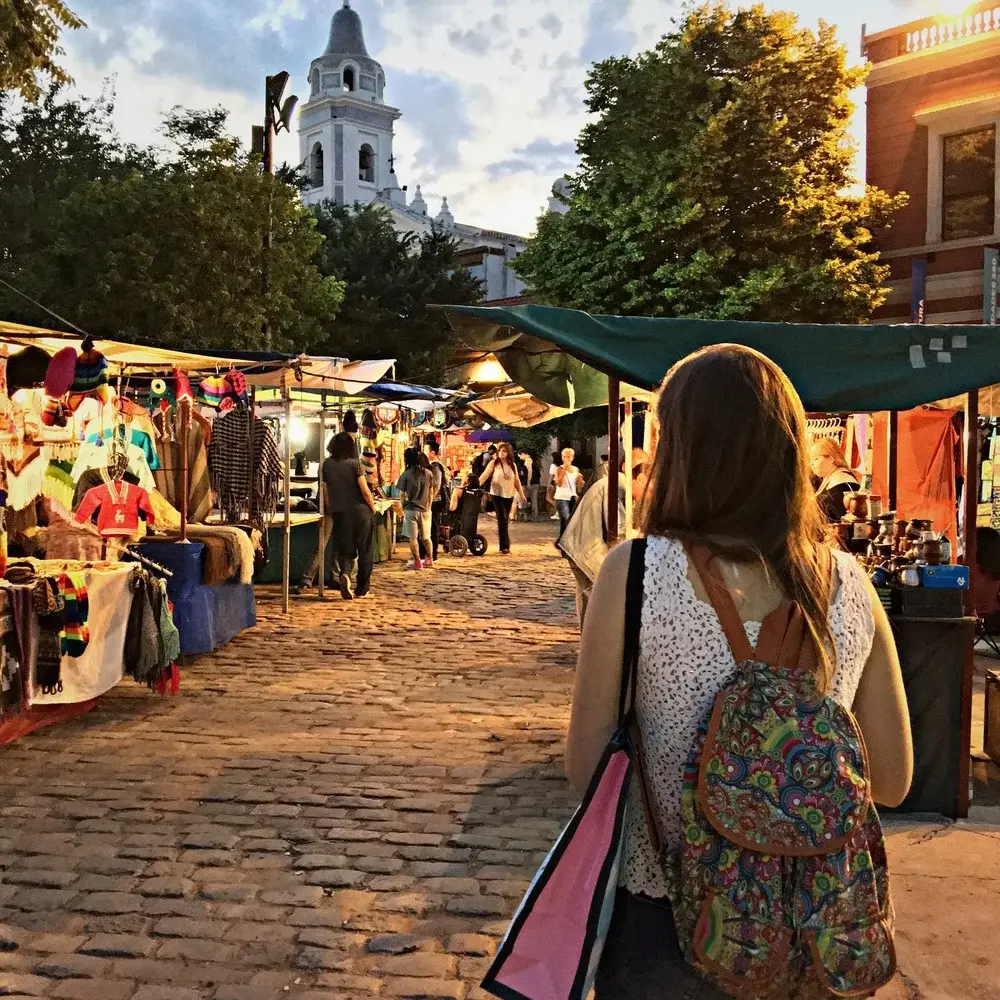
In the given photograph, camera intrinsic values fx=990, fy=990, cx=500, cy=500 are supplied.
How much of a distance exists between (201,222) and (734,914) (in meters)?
23.3

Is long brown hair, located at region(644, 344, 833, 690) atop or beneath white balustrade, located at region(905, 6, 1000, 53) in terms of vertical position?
beneath

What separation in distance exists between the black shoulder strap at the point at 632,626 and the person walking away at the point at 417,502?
46.4 ft

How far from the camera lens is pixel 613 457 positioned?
560 cm

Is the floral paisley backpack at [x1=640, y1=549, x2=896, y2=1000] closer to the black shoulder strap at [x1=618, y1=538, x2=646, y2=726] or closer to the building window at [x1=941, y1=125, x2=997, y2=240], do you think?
the black shoulder strap at [x1=618, y1=538, x2=646, y2=726]

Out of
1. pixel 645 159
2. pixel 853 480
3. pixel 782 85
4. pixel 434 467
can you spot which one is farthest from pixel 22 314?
pixel 853 480

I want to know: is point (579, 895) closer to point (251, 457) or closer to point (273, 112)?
point (251, 457)

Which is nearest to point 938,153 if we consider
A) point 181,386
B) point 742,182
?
point 742,182

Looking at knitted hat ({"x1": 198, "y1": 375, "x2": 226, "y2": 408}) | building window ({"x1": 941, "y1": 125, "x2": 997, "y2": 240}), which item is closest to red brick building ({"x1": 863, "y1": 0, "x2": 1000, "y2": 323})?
building window ({"x1": 941, "y1": 125, "x2": 997, "y2": 240})

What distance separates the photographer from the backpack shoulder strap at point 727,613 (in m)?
1.69

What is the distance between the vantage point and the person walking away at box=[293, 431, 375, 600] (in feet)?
40.0

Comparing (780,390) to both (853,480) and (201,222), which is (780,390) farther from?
(201,222)

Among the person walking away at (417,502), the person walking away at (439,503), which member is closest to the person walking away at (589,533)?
the person walking away at (417,502)

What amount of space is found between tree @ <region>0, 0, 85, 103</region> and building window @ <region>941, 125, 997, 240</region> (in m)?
16.0

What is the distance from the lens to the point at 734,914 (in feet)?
5.19
